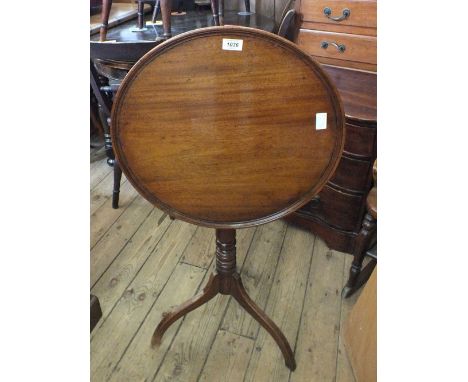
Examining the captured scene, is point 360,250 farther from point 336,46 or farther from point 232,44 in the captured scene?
point 232,44

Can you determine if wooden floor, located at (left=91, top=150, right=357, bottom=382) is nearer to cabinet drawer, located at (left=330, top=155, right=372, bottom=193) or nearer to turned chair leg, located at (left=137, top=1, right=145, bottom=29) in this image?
cabinet drawer, located at (left=330, top=155, right=372, bottom=193)

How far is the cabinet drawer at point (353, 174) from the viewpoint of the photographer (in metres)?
1.66

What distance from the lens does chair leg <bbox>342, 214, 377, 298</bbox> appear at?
1.56 metres

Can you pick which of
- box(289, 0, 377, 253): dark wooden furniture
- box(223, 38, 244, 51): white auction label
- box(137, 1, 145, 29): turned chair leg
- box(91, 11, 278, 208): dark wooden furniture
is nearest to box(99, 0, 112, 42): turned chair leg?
box(91, 11, 278, 208): dark wooden furniture

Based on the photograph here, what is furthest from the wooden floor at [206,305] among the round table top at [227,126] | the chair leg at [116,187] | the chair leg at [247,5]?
the chair leg at [247,5]

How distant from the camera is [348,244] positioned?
1.92 metres

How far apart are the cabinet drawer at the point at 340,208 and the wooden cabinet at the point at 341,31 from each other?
0.61 m

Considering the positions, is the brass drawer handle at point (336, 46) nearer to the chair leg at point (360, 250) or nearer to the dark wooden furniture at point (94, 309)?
the chair leg at point (360, 250)

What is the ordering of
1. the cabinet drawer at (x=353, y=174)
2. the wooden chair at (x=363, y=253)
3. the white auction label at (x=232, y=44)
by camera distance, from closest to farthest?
the white auction label at (x=232, y=44) → the wooden chair at (x=363, y=253) → the cabinet drawer at (x=353, y=174)

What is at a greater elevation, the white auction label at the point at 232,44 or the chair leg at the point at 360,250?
the white auction label at the point at 232,44

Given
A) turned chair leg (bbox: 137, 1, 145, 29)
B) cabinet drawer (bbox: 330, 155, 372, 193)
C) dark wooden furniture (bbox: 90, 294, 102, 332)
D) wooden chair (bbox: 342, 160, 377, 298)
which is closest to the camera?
dark wooden furniture (bbox: 90, 294, 102, 332)

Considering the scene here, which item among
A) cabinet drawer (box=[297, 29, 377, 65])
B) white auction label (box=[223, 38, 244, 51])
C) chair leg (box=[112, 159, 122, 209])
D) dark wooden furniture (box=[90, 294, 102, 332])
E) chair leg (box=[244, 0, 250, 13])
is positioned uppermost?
chair leg (box=[244, 0, 250, 13])

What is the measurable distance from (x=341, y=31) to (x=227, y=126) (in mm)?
1121
